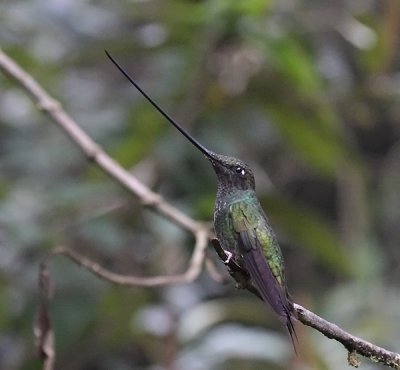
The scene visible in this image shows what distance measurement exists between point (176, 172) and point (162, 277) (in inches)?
42.8

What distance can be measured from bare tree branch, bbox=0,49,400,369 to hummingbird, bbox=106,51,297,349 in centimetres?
3

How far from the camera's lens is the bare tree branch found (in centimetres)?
133

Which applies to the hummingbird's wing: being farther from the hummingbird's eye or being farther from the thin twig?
the thin twig

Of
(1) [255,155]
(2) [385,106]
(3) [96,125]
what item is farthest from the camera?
(2) [385,106]

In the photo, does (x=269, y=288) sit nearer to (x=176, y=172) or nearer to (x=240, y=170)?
(x=240, y=170)

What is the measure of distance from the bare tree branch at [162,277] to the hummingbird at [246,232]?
0.10 feet

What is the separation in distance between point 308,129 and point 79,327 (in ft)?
3.76

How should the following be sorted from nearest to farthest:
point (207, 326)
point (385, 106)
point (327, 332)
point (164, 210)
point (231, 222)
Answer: point (327, 332)
point (231, 222)
point (164, 210)
point (207, 326)
point (385, 106)

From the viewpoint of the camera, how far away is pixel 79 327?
2.94m

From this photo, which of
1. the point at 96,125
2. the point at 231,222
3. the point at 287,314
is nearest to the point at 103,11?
the point at 96,125

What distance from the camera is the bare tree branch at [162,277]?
1325 mm

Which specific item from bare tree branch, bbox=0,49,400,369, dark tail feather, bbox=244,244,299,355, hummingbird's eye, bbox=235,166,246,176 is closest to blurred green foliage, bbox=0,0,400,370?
bare tree branch, bbox=0,49,400,369

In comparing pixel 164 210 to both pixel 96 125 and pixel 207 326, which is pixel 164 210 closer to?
pixel 207 326

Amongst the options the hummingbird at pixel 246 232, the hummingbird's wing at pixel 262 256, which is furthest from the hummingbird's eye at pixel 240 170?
the hummingbird's wing at pixel 262 256
